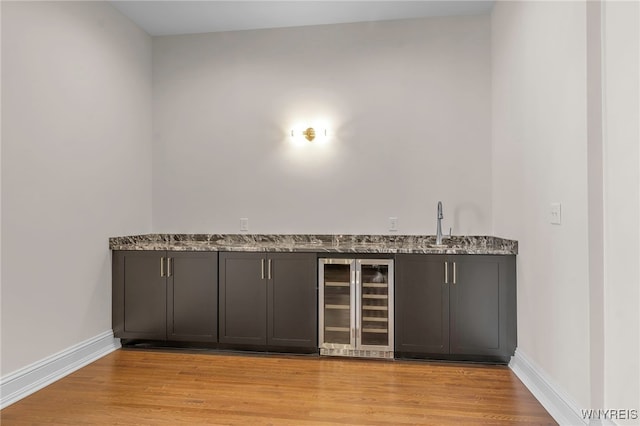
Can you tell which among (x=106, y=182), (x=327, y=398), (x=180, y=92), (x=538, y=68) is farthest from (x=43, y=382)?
(x=538, y=68)

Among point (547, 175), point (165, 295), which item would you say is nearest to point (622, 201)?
point (547, 175)

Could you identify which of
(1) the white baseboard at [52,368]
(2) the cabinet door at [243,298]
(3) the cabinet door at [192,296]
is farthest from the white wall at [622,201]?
(1) the white baseboard at [52,368]

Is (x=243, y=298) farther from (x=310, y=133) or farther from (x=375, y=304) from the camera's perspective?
(x=310, y=133)

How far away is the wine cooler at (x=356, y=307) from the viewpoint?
3.14 metres

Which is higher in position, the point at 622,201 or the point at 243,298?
the point at 622,201

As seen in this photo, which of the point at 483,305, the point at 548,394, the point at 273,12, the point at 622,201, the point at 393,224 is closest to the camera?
the point at 622,201

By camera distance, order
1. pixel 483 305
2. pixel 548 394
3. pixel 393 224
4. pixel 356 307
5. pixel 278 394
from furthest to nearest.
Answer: pixel 393 224 → pixel 356 307 → pixel 483 305 → pixel 278 394 → pixel 548 394

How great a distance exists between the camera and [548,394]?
2377 mm

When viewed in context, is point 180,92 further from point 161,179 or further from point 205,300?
point 205,300

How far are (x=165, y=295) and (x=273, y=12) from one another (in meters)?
2.70

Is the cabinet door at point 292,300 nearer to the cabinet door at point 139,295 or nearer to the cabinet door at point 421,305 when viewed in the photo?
the cabinet door at point 421,305


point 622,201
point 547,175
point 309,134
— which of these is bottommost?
point 622,201

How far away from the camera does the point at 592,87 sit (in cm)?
190

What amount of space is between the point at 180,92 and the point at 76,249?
1.87 meters
